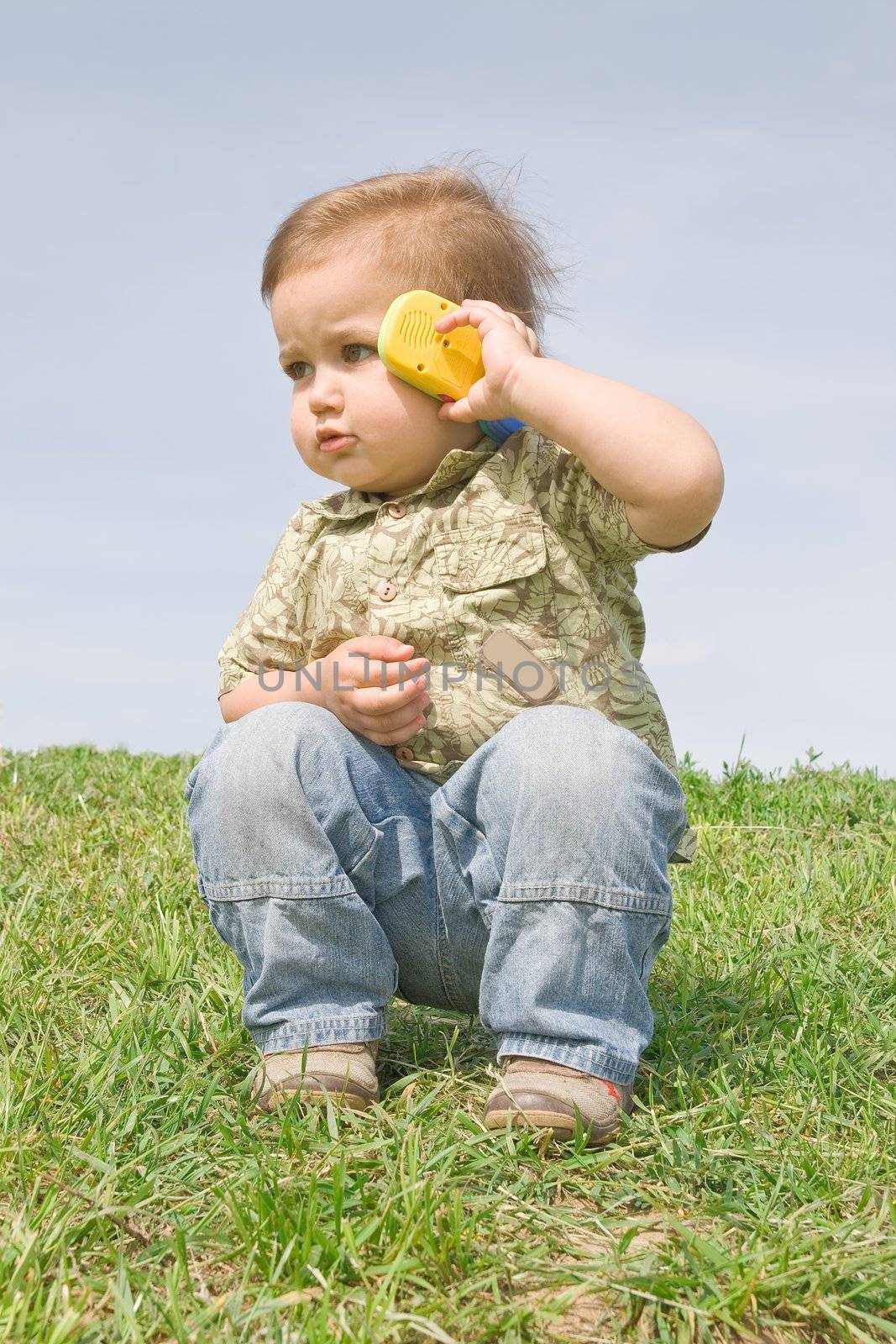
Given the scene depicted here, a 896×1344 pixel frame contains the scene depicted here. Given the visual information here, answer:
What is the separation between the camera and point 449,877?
2.26 m

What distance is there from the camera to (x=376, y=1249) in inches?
62.4

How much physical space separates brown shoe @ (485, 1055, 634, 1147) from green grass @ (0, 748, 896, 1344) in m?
0.04

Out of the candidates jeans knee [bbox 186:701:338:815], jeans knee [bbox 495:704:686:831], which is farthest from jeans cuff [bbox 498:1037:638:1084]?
jeans knee [bbox 186:701:338:815]

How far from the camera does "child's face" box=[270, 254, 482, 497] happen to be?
2365 mm

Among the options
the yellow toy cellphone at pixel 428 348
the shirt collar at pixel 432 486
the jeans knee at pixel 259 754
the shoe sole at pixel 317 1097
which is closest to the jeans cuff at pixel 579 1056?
the shoe sole at pixel 317 1097

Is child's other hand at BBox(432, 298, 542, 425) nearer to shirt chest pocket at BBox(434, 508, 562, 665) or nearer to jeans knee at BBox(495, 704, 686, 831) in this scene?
shirt chest pocket at BBox(434, 508, 562, 665)

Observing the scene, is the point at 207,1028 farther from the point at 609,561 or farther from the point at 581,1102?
the point at 609,561

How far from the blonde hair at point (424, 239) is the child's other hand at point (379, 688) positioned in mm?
648

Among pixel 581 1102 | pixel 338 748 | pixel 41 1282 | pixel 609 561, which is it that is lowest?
pixel 41 1282

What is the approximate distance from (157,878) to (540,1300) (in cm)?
221

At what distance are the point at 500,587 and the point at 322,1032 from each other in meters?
0.79

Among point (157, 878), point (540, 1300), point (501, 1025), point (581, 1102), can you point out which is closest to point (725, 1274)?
point (540, 1300)

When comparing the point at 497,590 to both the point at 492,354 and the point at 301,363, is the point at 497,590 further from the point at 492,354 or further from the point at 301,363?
the point at 301,363

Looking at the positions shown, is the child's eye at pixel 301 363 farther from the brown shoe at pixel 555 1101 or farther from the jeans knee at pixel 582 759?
the brown shoe at pixel 555 1101
